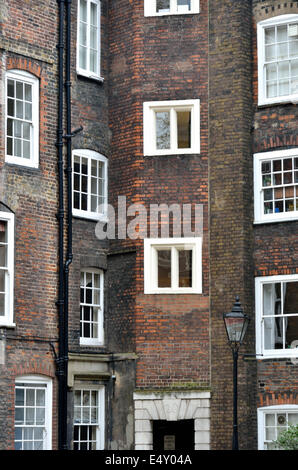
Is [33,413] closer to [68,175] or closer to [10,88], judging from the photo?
[68,175]

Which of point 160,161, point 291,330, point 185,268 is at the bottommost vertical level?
point 291,330

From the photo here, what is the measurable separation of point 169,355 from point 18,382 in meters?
3.65

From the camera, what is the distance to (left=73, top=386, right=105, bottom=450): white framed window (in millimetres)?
30859

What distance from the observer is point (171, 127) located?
31703mm

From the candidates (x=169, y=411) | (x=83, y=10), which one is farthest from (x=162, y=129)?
(x=169, y=411)

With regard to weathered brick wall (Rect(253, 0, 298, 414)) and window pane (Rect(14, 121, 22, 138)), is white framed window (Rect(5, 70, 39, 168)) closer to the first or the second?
window pane (Rect(14, 121, 22, 138))

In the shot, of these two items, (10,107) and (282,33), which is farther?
(282,33)

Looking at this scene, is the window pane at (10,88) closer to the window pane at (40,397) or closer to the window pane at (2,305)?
the window pane at (2,305)

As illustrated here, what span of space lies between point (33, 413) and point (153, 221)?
5.36 metres

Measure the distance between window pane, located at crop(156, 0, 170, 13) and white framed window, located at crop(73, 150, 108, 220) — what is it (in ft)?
12.6

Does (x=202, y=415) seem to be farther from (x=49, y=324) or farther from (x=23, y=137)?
(x=23, y=137)

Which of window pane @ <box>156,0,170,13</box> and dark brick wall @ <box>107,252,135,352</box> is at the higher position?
window pane @ <box>156,0,170,13</box>

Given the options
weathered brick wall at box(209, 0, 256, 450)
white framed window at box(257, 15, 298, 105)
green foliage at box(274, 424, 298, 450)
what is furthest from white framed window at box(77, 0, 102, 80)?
green foliage at box(274, 424, 298, 450)

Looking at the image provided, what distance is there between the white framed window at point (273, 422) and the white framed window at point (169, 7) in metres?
9.77
